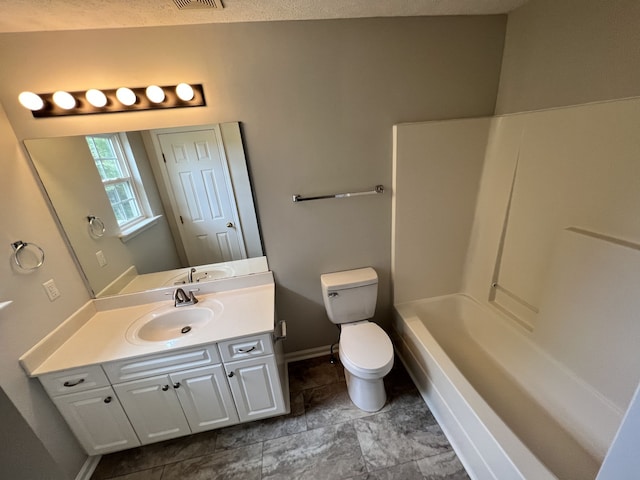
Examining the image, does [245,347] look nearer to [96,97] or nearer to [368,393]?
[368,393]

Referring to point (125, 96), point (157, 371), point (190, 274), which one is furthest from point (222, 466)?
point (125, 96)

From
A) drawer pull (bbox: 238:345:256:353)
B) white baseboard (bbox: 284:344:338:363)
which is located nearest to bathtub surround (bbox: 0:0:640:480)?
drawer pull (bbox: 238:345:256:353)

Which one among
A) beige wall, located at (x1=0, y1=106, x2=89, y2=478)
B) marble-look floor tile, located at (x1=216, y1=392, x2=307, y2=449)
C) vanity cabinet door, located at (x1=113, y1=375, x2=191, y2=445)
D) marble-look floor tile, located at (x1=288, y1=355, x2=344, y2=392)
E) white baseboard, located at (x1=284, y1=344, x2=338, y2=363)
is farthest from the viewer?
white baseboard, located at (x1=284, y1=344, x2=338, y2=363)

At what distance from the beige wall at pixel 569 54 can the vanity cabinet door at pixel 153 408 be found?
8.34 ft

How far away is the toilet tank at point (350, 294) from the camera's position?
71.3 inches

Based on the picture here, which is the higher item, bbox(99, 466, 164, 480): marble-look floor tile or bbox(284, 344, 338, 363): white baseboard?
bbox(284, 344, 338, 363): white baseboard

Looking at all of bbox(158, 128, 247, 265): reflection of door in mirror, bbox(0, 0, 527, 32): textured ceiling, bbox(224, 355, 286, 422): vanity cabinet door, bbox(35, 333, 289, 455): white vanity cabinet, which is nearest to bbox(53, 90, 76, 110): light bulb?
bbox(0, 0, 527, 32): textured ceiling

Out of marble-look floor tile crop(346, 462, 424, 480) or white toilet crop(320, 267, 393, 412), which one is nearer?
marble-look floor tile crop(346, 462, 424, 480)

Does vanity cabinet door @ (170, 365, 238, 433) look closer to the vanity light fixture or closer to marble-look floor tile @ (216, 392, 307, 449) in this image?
marble-look floor tile @ (216, 392, 307, 449)

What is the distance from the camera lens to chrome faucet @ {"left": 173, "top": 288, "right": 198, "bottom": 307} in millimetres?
1659

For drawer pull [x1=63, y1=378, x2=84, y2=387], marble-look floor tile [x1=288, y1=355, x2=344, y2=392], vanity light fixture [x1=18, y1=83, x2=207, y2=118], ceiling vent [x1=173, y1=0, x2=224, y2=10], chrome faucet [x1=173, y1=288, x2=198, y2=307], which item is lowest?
marble-look floor tile [x1=288, y1=355, x2=344, y2=392]

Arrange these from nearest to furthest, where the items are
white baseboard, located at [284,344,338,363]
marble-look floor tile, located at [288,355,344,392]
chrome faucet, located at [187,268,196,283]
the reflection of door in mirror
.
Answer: the reflection of door in mirror
chrome faucet, located at [187,268,196,283]
marble-look floor tile, located at [288,355,344,392]
white baseboard, located at [284,344,338,363]

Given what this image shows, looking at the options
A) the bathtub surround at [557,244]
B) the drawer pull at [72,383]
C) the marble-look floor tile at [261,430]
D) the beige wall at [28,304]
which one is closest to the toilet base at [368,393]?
the marble-look floor tile at [261,430]

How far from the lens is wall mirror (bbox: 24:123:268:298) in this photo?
57.7 inches
